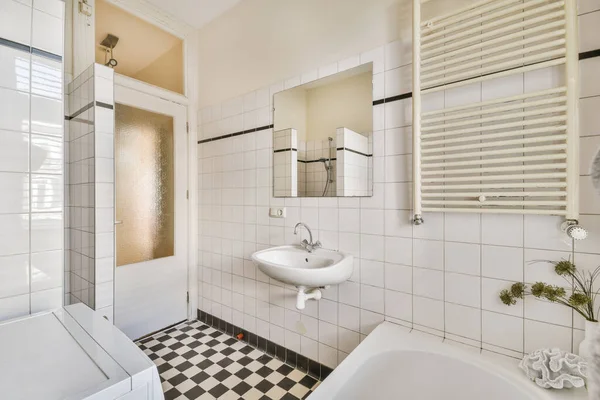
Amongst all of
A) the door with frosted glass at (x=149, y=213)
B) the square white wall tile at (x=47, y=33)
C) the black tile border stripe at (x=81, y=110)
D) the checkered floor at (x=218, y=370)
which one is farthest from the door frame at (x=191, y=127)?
the square white wall tile at (x=47, y=33)

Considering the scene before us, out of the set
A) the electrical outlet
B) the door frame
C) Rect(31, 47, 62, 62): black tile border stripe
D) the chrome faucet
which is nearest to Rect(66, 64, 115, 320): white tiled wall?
Rect(31, 47, 62, 62): black tile border stripe

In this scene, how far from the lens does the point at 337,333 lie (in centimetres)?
175

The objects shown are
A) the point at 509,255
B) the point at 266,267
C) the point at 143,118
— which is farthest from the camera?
the point at 143,118

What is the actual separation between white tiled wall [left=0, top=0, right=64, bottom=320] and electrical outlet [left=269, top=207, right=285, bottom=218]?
119cm

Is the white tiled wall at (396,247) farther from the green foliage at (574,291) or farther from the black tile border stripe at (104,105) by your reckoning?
the black tile border stripe at (104,105)

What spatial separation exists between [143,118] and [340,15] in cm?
175

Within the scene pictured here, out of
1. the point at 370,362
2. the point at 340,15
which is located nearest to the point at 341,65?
the point at 340,15

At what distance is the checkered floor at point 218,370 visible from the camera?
5.60ft

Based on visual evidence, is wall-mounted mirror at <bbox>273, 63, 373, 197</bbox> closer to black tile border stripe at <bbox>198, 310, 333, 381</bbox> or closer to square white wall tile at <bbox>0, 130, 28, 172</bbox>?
black tile border stripe at <bbox>198, 310, 333, 381</bbox>

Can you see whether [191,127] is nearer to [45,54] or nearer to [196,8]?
[196,8]

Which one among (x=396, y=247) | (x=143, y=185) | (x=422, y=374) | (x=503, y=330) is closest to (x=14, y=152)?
(x=143, y=185)

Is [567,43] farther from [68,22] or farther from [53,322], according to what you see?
[68,22]

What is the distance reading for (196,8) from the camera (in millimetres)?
2438

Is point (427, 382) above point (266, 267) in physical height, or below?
below
